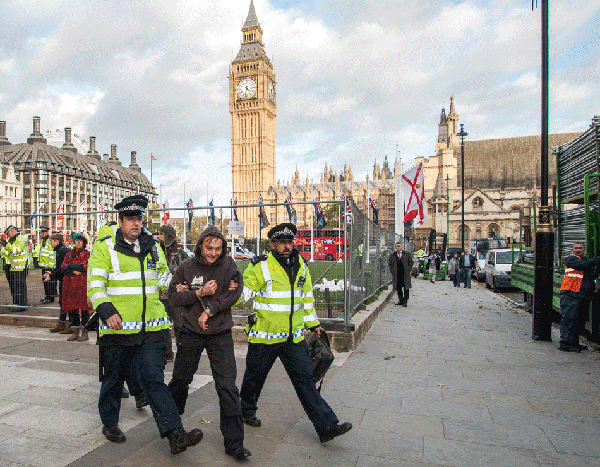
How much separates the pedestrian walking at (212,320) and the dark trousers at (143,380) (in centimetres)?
23

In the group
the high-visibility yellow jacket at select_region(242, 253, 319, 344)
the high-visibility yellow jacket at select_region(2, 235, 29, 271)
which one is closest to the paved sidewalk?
the high-visibility yellow jacket at select_region(242, 253, 319, 344)

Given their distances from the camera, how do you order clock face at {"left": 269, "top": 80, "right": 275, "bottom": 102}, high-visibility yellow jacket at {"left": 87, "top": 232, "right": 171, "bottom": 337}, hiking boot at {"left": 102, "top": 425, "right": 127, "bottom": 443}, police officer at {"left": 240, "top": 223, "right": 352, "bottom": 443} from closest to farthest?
high-visibility yellow jacket at {"left": 87, "top": 232, "right": 171, "bottom": 337} → hiking boot at {"left": 102, "top": 425, "right": 127, "bottom": 443} → police officer at {"left": 240, "top": 223, "right": 352, "bottom": 443} → clock face at {"left": 269, "top": 80, "right": 275, "bottom": 102}

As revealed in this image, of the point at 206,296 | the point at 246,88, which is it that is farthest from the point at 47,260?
the point at 246,88

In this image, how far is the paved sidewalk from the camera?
381cm

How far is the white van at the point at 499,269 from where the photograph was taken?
19.8m

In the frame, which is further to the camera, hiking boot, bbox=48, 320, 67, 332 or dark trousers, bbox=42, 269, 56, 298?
dark trousers, bbox=42, 269, 56, 298

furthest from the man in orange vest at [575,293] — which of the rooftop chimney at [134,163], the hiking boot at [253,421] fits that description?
the rooftop chimney at [134,163]

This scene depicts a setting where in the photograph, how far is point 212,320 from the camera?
156 inches

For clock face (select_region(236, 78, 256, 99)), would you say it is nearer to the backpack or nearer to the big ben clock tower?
the big ben clock tower

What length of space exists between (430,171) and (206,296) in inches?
3252

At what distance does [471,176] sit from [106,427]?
282ft

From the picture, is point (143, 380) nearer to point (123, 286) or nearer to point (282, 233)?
point (123, 286)

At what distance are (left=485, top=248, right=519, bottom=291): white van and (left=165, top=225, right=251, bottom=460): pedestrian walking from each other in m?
17.8

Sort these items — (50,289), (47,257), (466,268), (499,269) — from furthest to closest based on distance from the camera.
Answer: (466,268)
(499,269)
(47,257)
(50,289)
